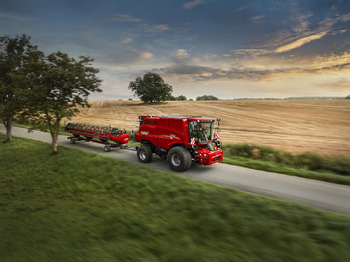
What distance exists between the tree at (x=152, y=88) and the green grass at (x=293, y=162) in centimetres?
4472

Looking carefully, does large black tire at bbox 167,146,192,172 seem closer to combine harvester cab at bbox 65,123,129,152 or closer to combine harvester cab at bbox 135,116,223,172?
combine harvester cab at bbox 135,116,223,172

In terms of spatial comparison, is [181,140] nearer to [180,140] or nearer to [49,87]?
[180,140]

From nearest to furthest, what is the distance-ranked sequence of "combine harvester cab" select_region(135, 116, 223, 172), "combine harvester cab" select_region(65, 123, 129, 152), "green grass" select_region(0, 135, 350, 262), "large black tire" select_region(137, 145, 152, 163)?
"green grass" select_region(0, 135, 350, 262), "combine harvester cab" select_region(135, 116, 223, 172), "large black tire" select_region(137, 145, 152, 163), "combine harvester cab" select_region(65, 123, 129, 152)

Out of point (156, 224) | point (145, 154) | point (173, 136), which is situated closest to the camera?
point (156, 224)

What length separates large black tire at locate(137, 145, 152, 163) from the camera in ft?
34.1

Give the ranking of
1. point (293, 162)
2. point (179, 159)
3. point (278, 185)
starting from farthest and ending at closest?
1. point (293, 162)
2. point (179, 159)
3. point (278, 185)

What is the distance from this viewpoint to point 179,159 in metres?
9.23

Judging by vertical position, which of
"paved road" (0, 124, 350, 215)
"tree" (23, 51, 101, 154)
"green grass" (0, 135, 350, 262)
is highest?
"tree" (23, 51, 101, 154)

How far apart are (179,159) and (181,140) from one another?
2.89ft

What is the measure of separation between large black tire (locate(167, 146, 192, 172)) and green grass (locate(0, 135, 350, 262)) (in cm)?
106

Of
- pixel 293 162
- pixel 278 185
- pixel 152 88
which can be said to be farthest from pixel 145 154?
pixel 152 88

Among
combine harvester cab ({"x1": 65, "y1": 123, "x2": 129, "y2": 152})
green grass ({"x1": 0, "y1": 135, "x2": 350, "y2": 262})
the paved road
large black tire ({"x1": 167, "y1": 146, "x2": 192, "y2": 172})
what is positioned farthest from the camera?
combine harvester cab ({"x1": 65, "y1": 123, "x2": 129, "y2": 152})

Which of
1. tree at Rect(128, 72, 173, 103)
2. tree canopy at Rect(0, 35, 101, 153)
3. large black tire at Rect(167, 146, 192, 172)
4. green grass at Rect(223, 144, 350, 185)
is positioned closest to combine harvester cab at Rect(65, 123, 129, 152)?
tree canopy at Rect(0, 35, 101, 153)

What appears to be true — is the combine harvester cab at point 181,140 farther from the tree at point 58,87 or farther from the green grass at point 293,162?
the tree at point 58,87
